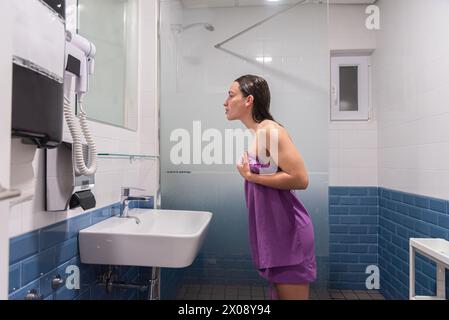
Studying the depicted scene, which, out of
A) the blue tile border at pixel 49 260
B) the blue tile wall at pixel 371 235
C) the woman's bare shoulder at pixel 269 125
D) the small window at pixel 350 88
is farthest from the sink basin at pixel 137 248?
the small window at pixel 350 88

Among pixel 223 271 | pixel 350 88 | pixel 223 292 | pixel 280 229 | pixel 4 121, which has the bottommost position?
pixel 223 292

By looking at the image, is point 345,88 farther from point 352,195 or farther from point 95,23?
point 95,23

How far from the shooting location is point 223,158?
149cm

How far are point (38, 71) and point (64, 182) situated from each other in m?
0.37

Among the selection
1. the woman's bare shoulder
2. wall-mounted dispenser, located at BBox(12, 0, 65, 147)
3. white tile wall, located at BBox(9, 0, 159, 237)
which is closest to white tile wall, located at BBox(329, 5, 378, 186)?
the woman's bare shoulder

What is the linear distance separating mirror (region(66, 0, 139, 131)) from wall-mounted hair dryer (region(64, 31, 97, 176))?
153mm

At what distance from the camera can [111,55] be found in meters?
1.37

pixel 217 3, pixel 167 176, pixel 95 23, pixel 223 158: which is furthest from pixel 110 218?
pixel 217 3

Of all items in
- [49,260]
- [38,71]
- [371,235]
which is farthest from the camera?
[371,235]

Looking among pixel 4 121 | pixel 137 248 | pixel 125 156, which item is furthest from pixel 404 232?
pixel 4 121

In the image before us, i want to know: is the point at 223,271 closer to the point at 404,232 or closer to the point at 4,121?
the point at 404,232

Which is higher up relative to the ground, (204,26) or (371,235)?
(204,26)

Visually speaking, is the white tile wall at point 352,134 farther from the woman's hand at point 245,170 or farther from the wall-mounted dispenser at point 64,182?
the wall-mounted dispenser at point 64,182

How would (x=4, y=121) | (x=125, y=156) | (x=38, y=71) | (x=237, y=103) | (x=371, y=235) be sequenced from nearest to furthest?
(x=4, y=121), (x=38, y=71), (x=237, y=103), (x=125, y=156), (x=371, y=235)
